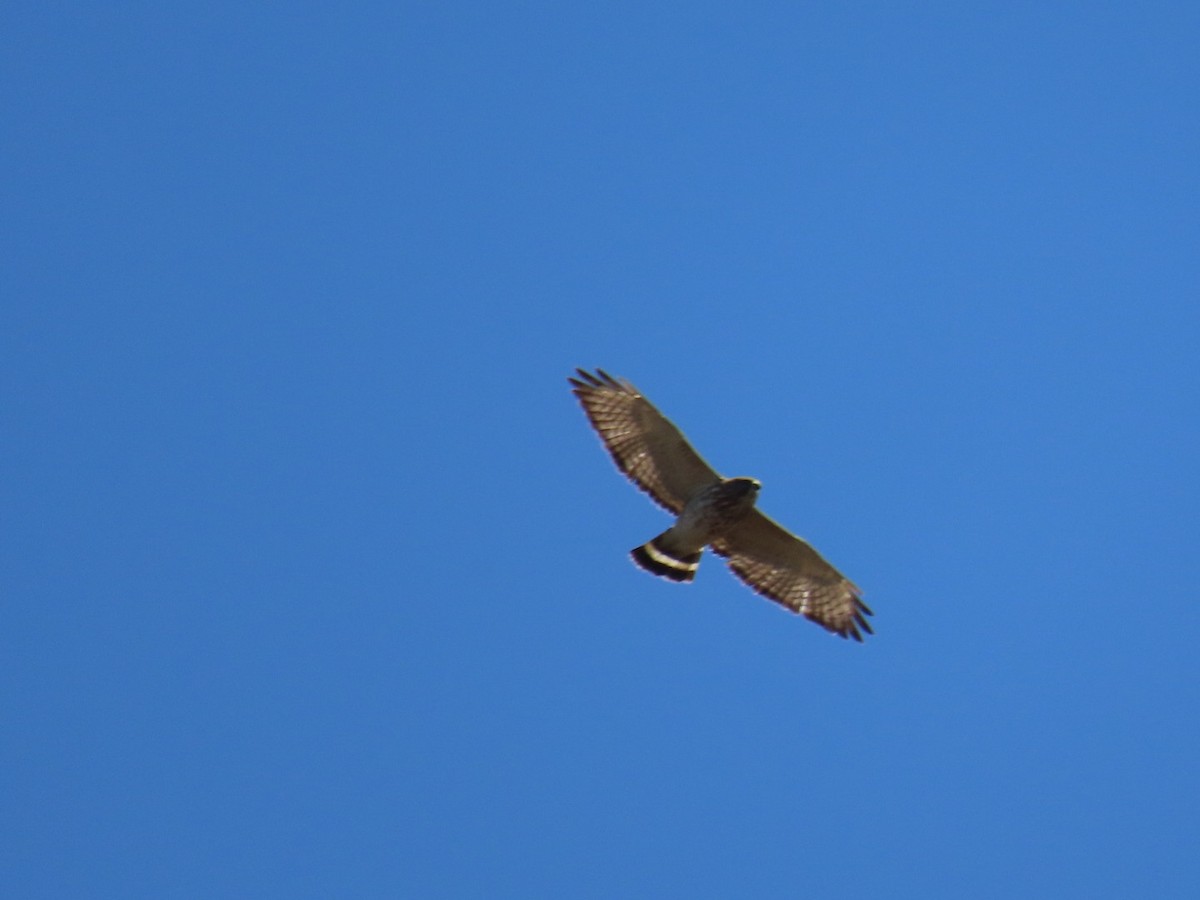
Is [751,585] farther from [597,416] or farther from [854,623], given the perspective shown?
[597,416]

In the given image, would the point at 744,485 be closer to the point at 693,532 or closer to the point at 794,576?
the point at 693,532

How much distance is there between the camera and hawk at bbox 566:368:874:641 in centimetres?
1392

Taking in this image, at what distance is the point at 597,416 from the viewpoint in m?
14.2

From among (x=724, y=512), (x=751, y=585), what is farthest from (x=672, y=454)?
(x=751, y=585)

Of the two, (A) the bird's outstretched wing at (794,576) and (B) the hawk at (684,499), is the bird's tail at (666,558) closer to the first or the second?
(B) the hawk at (684,499)

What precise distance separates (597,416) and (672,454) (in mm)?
816

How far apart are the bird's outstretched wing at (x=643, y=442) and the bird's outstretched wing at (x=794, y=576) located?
71 centimetres

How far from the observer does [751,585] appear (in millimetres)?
14891

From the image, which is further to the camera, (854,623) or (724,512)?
(854,623)

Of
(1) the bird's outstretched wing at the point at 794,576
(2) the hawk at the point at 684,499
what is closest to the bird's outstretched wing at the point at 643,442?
(2) the hawk at the point at 684,499

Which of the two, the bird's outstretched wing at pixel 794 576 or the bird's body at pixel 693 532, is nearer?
the bird's body at pixel 693 532

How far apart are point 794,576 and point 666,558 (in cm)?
150

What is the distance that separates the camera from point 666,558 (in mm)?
14258

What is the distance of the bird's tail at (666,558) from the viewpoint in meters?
14.2
